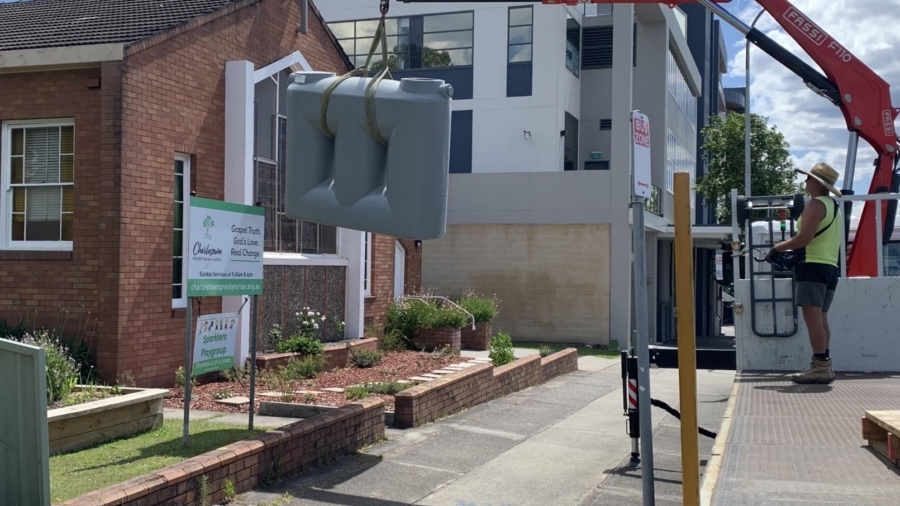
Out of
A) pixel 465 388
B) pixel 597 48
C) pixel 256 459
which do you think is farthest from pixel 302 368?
pixel 597 48

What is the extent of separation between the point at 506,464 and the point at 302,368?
430 cm

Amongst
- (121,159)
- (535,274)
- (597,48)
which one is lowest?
(535,274)

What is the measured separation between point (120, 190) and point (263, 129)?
3.32 meters

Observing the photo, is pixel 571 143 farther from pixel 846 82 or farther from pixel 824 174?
pixel 824 174

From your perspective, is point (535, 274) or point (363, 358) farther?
point (535, 274)

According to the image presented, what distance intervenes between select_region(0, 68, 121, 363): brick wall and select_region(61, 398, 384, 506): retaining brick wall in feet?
11.1

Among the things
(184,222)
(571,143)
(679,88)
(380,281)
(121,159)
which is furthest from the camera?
(679,88)

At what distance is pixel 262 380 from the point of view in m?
11.8

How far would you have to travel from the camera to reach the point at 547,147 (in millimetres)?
26531

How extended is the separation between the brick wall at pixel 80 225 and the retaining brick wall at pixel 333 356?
221cm

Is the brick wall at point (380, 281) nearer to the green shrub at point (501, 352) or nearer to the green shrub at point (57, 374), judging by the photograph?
the green shrub at point (501, 352)

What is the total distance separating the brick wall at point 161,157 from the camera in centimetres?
1088

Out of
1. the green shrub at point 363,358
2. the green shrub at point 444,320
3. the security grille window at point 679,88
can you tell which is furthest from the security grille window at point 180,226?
the security grille window at point 679,88

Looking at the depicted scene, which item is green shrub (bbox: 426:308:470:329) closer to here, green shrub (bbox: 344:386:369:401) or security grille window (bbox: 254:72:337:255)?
security grille window (bbox: 254:72:337:255)
